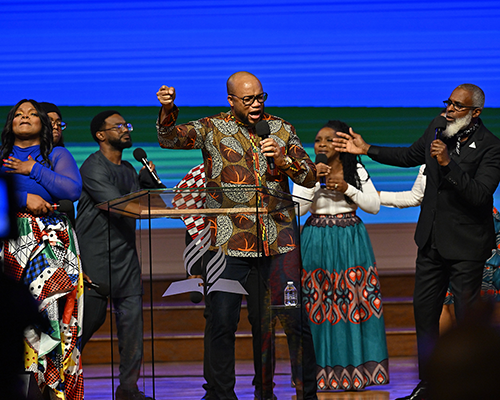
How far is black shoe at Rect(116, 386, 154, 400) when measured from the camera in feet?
8.20

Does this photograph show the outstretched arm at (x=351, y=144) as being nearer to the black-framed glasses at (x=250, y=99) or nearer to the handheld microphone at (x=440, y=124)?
the handheld microphone at (x=440, y=124)

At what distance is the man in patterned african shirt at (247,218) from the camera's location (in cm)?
252

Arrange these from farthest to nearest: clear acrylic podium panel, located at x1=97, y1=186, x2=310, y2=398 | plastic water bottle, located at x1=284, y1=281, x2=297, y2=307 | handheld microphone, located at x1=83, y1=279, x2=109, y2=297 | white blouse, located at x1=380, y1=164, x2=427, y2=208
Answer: white blouse, located at x1=380, y1=164, x2=427, y2=208 → handheld microphone, located at x1=83, y1=279, x2=109, y2=297 → plastic water bottle, located at x1=284, y1=281, x2=297, y2=307 → clear acrylic podium panel, located at x1=97, y1=186, x2=310, y2=398

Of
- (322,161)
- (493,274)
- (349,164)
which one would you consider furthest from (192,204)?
(493,274)

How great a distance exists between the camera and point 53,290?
2996 mm

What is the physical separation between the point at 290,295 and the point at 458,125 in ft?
4.48

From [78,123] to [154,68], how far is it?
2.69 ft

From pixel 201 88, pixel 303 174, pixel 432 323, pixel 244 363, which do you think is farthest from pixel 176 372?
pixel 201 88

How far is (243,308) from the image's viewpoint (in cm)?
258

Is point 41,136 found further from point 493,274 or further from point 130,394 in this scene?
point 493,274

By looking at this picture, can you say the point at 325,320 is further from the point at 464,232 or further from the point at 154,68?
the point at 154,68

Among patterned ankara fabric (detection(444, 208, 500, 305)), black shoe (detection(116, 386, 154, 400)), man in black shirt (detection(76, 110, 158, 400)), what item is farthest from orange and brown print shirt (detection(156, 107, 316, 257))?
patterned ankara fabric (detection(444, 208, 500, 305))

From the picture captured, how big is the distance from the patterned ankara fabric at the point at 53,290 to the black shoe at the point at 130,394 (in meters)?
0.54

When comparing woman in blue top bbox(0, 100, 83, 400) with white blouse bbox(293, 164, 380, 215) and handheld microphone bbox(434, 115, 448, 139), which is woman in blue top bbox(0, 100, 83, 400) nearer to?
white blouse bbox(293, 164, 380, 215)
